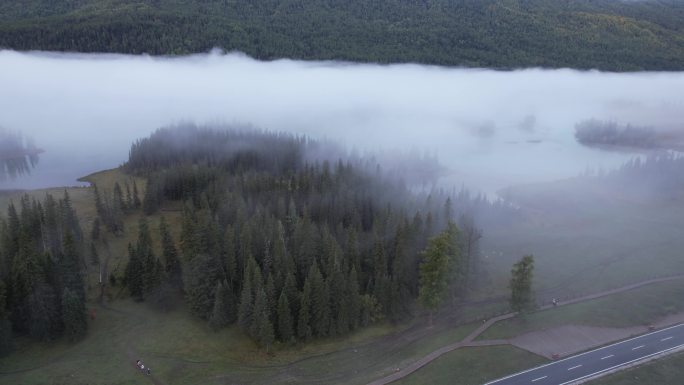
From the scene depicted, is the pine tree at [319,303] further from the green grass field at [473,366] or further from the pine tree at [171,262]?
the pine tree at [171,262]

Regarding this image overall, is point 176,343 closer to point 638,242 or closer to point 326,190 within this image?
point 326,190

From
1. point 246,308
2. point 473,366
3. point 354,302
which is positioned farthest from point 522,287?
point 246,308

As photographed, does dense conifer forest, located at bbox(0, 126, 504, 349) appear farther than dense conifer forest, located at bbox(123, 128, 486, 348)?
No

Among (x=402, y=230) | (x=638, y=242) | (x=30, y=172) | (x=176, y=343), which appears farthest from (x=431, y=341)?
(x=30, y=172)

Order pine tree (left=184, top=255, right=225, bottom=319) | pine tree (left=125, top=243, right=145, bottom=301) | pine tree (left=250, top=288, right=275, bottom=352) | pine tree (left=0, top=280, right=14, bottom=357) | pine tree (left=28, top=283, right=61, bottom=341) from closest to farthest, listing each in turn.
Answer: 1. pine tree (left=0, top=280, right=14, bottom=357)
2. pine tree (left=250, top=288, right=275, bottom=352)
3. pine tree (left=28, top=283, right=61, bottom=341)
4. pine tree (left=184, top=255, right=225, bottom=319)
5. pine tree (left=125, top=243, right=145, bottom=301)

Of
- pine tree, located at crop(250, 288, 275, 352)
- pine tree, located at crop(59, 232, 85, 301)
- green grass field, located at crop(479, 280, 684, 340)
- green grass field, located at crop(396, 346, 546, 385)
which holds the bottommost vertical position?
green grass field, located at crop(396, 346, 546, 385)

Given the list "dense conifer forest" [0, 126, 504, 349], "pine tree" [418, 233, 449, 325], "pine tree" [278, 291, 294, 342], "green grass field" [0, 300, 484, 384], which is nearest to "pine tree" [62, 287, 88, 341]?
"dense conifer forest" [0, 126, 504, 349]

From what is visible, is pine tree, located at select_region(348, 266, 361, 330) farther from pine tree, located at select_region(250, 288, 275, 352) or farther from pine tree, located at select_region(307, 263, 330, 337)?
pine tree, located at select_region(250, 288, 275, 352)
